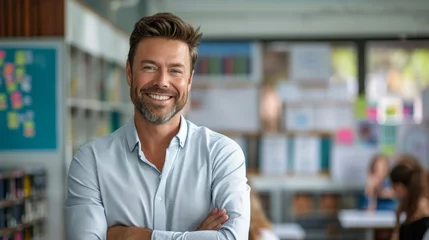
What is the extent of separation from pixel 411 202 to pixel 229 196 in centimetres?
327

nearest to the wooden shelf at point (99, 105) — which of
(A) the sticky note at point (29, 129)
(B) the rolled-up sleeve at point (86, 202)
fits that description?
(A) the sticky note at point (29, 129)

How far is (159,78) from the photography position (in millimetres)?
2092

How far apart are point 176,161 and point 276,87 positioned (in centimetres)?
837

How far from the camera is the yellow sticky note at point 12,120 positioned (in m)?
6.72

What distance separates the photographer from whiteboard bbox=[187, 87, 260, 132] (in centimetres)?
1059

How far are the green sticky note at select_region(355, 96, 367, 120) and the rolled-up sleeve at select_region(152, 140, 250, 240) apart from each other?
8.31 metres

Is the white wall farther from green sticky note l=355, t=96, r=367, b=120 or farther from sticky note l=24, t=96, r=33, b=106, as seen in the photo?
sticky note l=24, t=96, r=33, b=106

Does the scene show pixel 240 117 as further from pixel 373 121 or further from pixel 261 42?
pixel 373 121

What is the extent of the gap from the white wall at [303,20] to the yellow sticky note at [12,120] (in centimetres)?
394

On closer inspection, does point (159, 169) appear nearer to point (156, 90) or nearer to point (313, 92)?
point (156, 90)

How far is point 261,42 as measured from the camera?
10.5m

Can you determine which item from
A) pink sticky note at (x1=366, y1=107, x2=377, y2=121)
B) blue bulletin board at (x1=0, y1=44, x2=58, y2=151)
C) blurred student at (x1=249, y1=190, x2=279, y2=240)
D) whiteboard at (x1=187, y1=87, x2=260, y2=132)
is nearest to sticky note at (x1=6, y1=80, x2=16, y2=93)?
blue bulletin board at (x1=0, y1=44, x2=58, y2=151)

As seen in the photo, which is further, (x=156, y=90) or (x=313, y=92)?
(x=313, y=92)

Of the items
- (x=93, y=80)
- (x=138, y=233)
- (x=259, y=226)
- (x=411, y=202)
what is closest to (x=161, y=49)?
(x=138, y=233)
